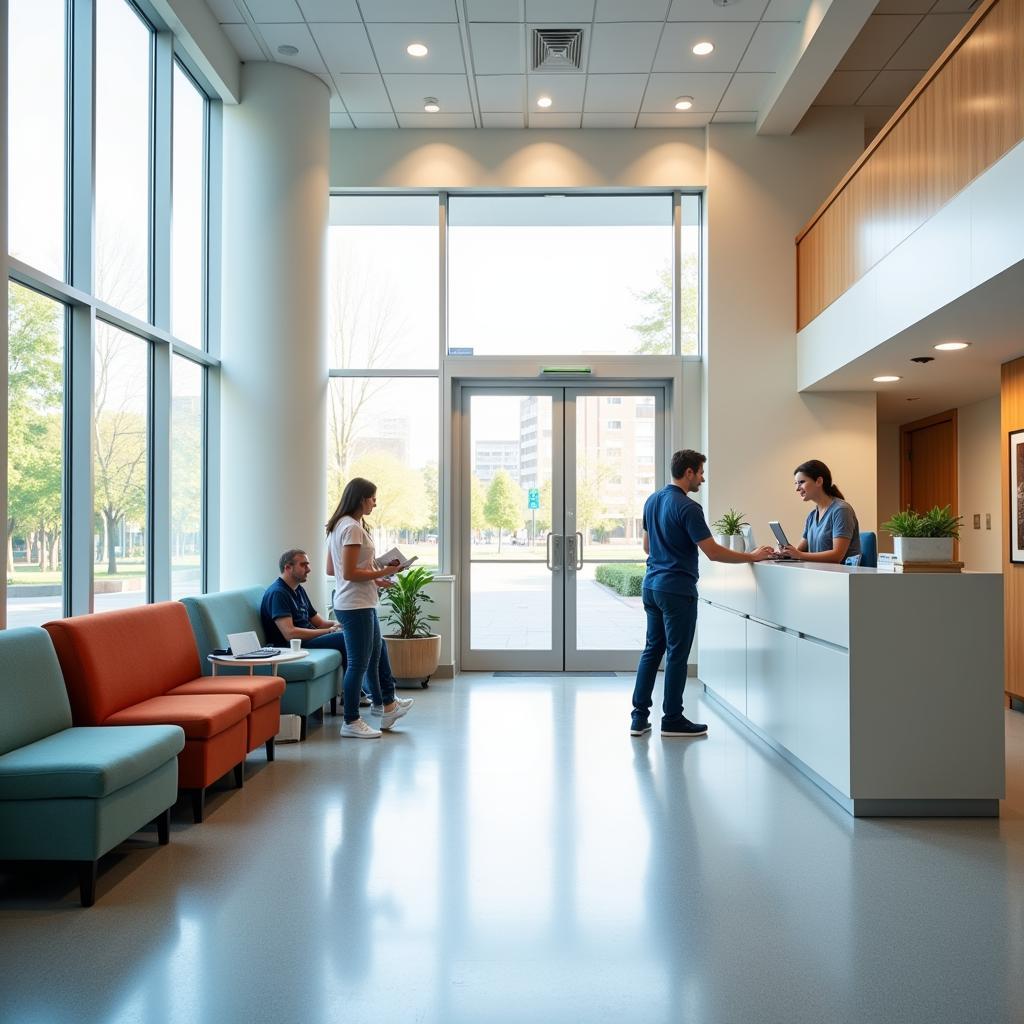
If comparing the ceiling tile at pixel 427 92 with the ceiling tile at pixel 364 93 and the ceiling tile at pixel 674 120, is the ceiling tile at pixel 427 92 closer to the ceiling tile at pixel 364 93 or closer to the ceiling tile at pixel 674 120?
the ceiling tile at pixel 364 93

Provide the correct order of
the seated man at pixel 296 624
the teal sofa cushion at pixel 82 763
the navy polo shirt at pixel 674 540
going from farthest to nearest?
1. the seated man at pixel 296 624
2. the navy polo shirt at pixel 674 540
3. the teal sofa cushion at pixel 82 763

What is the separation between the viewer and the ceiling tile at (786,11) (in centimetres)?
643

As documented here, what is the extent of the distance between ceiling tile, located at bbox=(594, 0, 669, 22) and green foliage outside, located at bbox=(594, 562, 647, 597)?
4507mm

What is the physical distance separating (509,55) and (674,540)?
13.4ft

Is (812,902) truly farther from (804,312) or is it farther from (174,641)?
(804,312)

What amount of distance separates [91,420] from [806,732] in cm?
420

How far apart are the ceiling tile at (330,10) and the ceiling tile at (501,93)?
4.02ft

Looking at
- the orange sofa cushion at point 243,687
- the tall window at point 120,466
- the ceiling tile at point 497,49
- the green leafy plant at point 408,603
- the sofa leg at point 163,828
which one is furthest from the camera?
the green leafy plant at point 408,603

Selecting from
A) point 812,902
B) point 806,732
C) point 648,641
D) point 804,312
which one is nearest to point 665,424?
point 804,312

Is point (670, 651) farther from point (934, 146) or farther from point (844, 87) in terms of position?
point (844, 87)

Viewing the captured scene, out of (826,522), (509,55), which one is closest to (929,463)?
(826,522)

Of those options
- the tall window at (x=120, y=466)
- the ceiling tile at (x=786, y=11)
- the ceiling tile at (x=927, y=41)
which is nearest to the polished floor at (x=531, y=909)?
the tall window at (x=120, y=466)

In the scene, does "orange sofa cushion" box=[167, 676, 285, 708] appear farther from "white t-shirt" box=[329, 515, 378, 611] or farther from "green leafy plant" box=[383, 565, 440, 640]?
"green leafy plant" box=[383, 565, 440, 640]

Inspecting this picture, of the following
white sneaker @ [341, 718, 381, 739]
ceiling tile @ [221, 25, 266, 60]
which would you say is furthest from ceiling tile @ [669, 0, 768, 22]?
white sneaker @ [341, 718, 381, 739]
